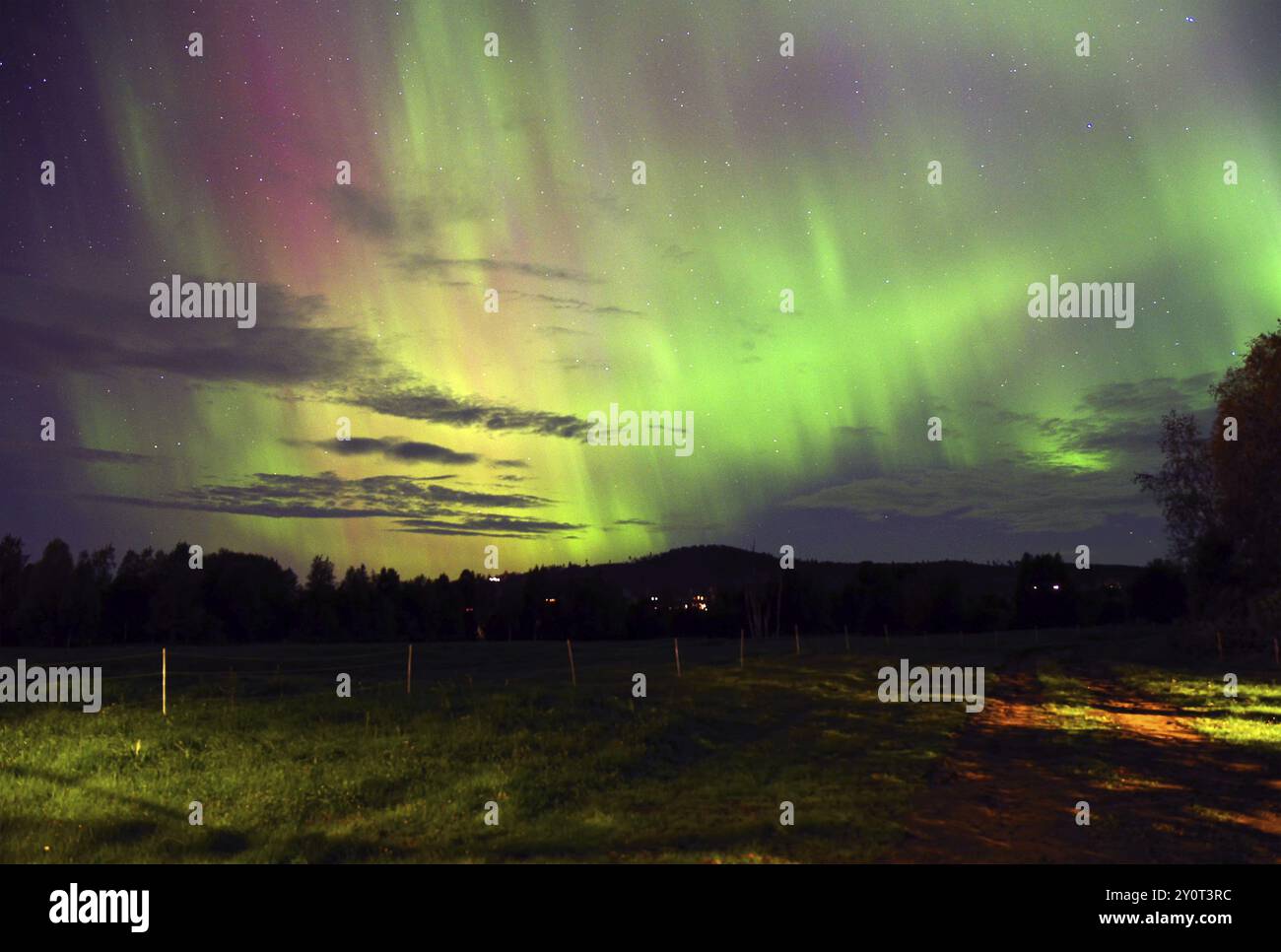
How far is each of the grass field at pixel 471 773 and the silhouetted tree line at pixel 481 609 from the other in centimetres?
9001

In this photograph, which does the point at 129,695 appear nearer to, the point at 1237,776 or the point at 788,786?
the point at 788,786

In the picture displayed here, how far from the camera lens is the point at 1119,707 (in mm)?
33188

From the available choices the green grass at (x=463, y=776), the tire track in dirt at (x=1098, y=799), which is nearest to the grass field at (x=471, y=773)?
the green grass at (x=463, y=776)

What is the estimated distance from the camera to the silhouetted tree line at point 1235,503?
55531 millimetres

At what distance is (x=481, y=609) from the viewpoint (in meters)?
144

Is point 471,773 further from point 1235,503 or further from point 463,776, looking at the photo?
point 1235,503

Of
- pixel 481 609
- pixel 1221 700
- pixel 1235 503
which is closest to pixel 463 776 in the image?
pixel 1221 700

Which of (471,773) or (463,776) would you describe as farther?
(471,773)

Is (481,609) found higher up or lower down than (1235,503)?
lower down

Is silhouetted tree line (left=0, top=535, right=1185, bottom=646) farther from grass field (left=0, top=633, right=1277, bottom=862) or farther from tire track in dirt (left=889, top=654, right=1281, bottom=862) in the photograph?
tire track in dirt (left=889, top=654, right=1281, bottom=862)

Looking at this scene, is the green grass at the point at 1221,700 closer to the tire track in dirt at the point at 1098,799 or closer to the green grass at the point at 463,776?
the tire track in dirt at the point at 1098,799

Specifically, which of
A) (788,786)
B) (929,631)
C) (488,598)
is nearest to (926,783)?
(788,786)

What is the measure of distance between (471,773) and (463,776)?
0.99ft

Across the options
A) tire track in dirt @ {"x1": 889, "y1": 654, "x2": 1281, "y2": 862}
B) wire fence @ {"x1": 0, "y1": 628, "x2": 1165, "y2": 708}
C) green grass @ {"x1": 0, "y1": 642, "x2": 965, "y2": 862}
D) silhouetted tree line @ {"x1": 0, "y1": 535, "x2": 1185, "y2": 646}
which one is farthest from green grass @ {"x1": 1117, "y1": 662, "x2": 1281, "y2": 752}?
silhouetted tree line @ {"x1": 0, "y1": 535, "x2": 1185, "y2": 646}
